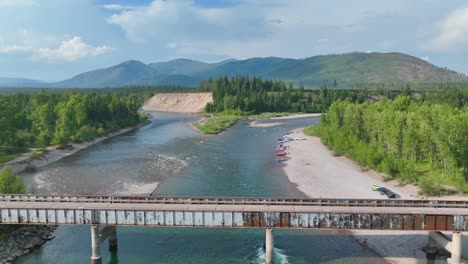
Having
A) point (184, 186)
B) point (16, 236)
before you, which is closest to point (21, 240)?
point (16, 236)

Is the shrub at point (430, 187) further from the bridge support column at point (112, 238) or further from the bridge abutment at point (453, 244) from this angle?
the bridge support column at point (112, 238)

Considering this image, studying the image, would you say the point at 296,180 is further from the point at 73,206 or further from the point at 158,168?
the point at 73,206

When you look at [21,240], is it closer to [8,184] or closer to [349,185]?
[8,184]

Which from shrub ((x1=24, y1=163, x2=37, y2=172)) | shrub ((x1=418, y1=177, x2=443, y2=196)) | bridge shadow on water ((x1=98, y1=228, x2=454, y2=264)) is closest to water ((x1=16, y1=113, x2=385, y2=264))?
bridge shadow on water ((x1=98, y1=228, x2=454, y2=264))

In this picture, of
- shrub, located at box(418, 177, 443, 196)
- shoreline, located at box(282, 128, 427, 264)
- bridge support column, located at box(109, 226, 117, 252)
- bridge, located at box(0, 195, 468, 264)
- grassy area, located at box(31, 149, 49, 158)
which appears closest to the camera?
bridge, located at box(0, 195, 468, 264)

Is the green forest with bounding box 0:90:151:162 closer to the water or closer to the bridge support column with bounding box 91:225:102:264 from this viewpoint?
the water

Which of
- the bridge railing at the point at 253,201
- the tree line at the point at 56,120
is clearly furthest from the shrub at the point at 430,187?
the tree line at the point at 56,120
